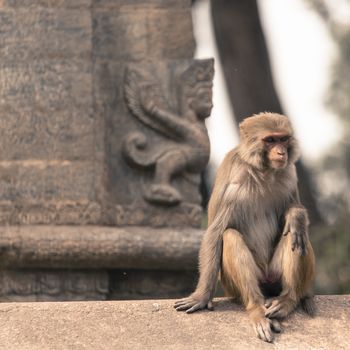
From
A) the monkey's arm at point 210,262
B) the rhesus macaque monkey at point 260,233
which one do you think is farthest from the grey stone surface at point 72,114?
the monkey's arm at point 210,262

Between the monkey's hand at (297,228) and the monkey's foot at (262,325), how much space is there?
0.41 meters

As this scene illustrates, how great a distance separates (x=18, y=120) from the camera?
10.9 metres

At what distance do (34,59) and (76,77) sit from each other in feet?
1.02

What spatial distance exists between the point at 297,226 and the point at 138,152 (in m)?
2.19

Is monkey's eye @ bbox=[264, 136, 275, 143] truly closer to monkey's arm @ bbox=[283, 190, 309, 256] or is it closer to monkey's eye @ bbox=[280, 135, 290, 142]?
monkey's eye @ bbox=[280, 135, 290, 142]

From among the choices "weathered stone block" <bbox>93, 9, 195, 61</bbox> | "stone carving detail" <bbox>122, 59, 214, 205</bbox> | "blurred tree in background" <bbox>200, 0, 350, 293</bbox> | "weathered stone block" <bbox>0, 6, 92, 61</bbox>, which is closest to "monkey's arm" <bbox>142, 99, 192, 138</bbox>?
"stone carving detail" <bbox>122, 59, 214, 205</bbox>

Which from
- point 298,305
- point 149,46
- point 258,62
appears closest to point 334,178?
point 258,62

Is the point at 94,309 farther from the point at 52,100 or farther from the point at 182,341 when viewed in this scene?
the point at 52,100

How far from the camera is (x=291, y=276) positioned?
923 centimetres

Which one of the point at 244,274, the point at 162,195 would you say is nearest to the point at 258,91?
the point at 162,195

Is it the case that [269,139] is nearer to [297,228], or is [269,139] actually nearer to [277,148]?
[277,148]

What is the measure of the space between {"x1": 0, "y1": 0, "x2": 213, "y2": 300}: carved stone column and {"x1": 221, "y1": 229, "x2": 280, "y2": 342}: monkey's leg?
176 centimetres

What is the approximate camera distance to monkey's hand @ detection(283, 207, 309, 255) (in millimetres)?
9141

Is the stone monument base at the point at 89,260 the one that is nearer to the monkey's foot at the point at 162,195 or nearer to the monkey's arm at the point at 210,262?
the monkey's foot at the point at 162,195
